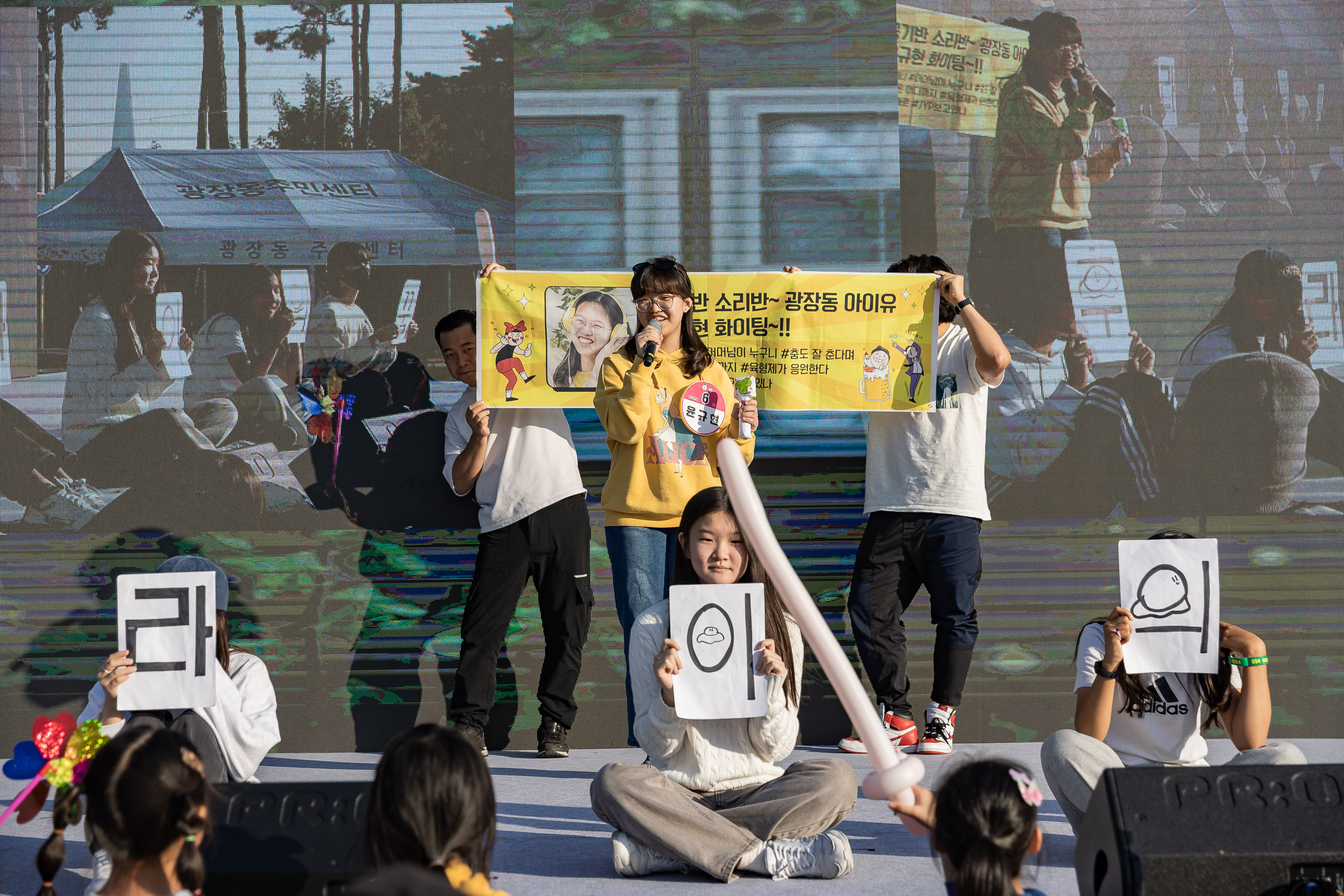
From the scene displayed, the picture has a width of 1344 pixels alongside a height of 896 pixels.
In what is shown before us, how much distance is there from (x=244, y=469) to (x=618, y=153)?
2144mm

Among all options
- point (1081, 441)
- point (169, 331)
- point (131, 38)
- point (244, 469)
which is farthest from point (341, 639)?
point (1081, 441)

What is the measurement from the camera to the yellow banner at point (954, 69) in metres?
5.13

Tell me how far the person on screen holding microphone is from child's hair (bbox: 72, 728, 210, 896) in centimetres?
404

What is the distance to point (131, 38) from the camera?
16.8 feet

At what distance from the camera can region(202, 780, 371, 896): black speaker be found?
88.7 inches

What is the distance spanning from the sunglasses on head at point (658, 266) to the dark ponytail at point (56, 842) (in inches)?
103

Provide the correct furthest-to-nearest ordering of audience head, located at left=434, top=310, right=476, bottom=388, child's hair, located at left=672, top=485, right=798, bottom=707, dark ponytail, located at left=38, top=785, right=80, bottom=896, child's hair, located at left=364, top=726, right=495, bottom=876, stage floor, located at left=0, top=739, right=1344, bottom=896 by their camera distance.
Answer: audience head, located at left=434, top=310, right=476, bottom=388
child's hair, located at left=672, top=485, right=798, bottom=707
stage floor, located at left=0, top=739, right=1344, bottom=896
dark ponytail, located at left=38, top=785, right=80, bottom=896
child's hair, located at left=364, top=726, right=495, bottom=876

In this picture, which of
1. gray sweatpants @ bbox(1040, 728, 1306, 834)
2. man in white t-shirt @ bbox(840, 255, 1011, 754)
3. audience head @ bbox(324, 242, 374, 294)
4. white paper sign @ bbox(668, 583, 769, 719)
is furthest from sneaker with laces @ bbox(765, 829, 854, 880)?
audience head @ bbox(324, 242, 374, 294)

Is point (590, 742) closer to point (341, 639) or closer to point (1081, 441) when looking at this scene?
point (341, 639)

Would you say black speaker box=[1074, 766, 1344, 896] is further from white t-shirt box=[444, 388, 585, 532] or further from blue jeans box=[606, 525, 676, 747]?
white t-shirt box=[444, 388, 585, 532]

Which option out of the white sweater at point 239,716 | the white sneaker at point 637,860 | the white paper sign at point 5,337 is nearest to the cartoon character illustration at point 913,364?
the white sneaker at point 637,860

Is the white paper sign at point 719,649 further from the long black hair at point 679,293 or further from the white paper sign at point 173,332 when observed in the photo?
the white paper sign at point 173,332

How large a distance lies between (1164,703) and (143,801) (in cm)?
263

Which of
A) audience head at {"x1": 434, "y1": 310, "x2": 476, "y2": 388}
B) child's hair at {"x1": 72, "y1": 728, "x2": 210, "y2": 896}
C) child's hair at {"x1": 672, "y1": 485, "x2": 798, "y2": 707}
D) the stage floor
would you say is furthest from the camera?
audience head at {"x1": 434, "y1": 310, "x2": 476, "y2": 388}
